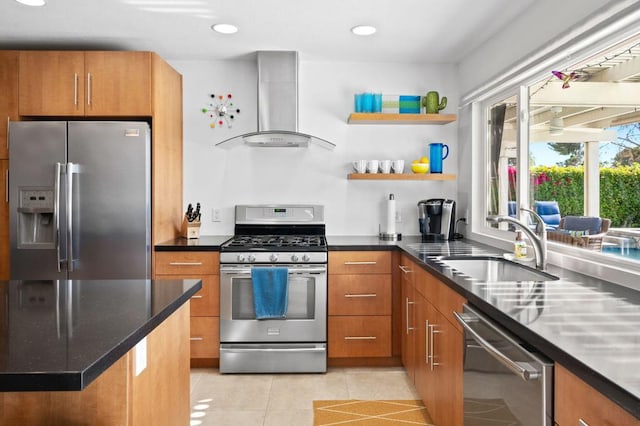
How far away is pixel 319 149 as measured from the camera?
3.88 meters

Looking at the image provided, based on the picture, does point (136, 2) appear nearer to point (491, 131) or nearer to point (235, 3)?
point (235, 3)

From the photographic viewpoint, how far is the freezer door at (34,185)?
3139 millimetres

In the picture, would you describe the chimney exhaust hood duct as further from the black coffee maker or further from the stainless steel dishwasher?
the stainless steel dishwasher

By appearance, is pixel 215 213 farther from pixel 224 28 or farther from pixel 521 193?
pixel 521 193

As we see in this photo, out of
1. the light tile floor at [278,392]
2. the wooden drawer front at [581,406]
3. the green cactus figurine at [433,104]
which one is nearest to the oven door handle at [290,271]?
the light tile floor at [278,392]

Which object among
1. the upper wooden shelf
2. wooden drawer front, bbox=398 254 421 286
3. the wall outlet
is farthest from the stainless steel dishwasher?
the wall outlet

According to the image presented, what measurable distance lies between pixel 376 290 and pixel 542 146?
142 centimetres

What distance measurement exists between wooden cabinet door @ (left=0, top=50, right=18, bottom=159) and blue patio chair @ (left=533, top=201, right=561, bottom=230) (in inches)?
139

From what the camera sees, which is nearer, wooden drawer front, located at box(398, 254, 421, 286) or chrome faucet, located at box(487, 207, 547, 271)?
chrome faucet, located at box(487, 207, 547, 271)

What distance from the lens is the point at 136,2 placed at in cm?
269

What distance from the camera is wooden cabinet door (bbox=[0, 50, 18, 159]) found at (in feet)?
10.5

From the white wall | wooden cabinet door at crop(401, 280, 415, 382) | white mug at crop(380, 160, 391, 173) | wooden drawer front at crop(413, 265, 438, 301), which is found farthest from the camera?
the white wall

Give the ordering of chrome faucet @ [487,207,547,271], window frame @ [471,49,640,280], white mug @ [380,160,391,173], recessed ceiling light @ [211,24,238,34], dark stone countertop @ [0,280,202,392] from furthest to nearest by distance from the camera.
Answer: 1. white mug @ [380,160,391,173]
2. recessed ceiling light @ [211,24,238,34]
3. chrome faucet @ [487,207,547,271]
4. window frame @ [471,49,640,280]
5. dark stone countertop @ [0,280,202,392]

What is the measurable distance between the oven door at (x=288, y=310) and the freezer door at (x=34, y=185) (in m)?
1.13
